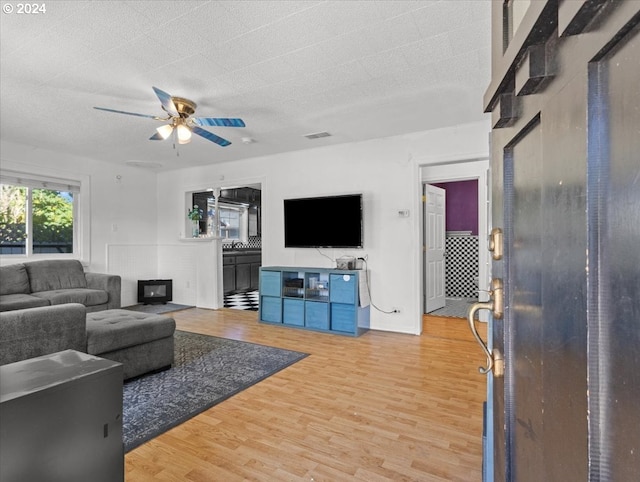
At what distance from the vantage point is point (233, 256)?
7.05 m

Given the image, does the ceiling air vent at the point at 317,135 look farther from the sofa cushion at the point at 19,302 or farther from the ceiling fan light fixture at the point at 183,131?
the sofa cushion at the point at 19,302

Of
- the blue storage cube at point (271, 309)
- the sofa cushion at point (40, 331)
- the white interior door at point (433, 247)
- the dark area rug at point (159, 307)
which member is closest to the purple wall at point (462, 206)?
the white interior door at point (433, 247)

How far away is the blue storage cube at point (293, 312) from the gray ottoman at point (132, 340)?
1743mm

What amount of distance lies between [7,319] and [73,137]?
9.93ft

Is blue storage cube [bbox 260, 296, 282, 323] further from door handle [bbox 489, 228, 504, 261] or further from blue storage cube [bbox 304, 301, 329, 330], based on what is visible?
door handle [bbox 489, 228, 504, 261]

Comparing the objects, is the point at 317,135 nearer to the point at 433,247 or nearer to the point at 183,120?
the point at 183,120

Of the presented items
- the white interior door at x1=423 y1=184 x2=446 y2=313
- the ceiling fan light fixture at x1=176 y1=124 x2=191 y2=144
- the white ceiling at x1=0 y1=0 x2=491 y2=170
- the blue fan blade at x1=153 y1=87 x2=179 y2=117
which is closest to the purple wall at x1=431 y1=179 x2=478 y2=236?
the white interior door at x1=423 y1=184 x2=446 y2=313

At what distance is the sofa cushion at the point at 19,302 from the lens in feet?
12.4

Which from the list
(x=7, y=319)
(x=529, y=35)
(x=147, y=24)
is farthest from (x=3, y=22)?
(x=529, y=35)

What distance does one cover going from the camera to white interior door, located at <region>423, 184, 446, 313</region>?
5.27 meters

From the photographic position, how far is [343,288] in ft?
13.7

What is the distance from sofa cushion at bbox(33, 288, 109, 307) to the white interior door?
177 inches

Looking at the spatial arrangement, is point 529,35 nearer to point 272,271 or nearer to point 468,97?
point 468,97

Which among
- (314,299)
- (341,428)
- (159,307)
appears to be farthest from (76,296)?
(341,428)
